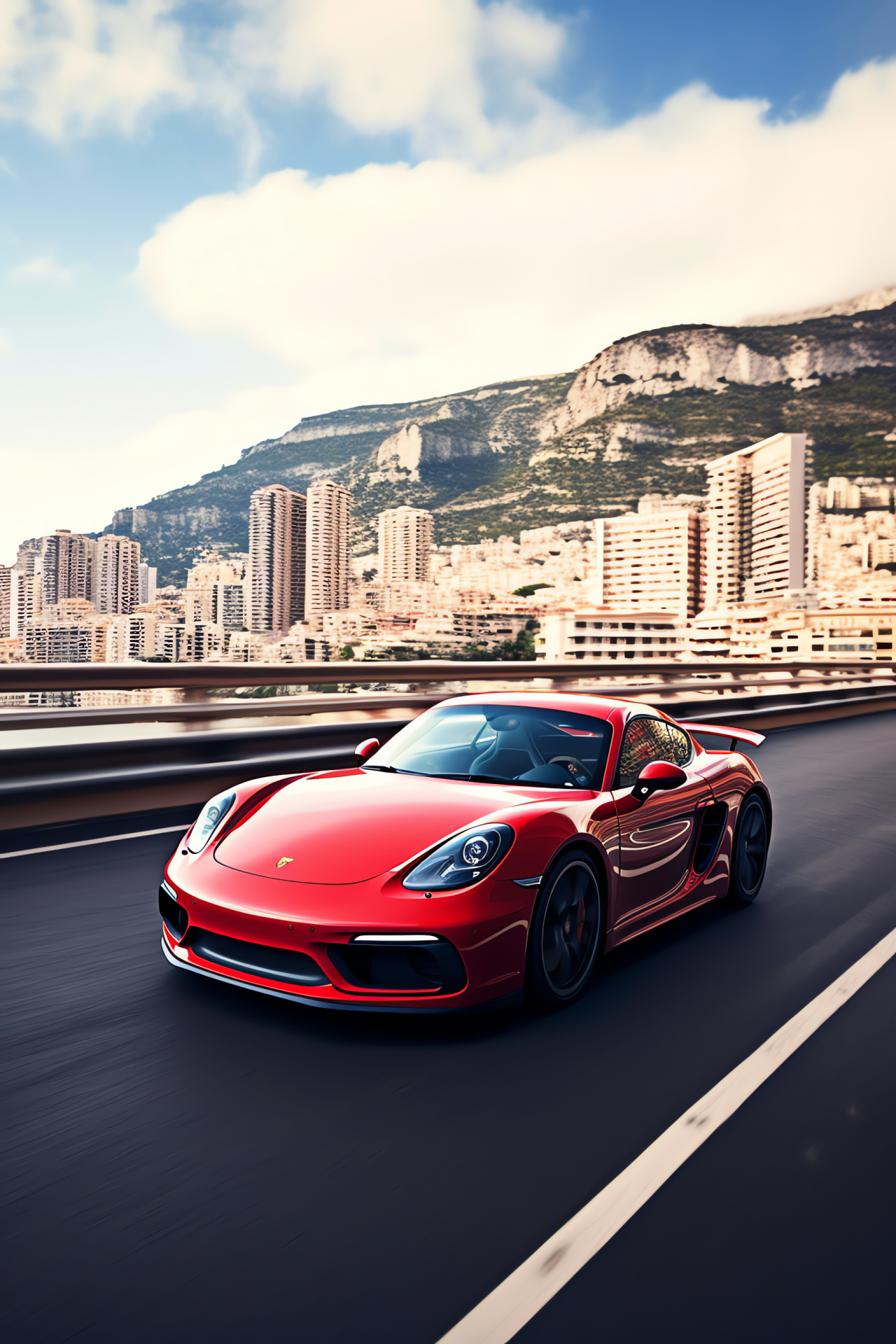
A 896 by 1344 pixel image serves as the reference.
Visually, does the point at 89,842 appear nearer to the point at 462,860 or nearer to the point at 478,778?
the point at 478,778

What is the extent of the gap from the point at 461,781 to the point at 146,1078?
1.87 meters

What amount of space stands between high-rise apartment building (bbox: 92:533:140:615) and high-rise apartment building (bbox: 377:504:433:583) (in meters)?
86.5

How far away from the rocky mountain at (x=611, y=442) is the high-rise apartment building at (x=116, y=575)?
8447 cm

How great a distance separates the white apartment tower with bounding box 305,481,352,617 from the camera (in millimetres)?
143625

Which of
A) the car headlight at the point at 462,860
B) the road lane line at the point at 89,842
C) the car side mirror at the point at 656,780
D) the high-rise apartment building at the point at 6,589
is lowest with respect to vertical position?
the road lane line at the point at 89,842

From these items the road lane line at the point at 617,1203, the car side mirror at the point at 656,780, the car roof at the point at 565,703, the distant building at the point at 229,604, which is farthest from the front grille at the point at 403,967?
the distant building at the point at 229,604

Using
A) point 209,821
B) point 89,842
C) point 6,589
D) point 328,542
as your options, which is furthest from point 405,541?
point 209,821

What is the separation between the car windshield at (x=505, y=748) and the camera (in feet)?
15.3

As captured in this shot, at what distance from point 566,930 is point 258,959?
4.08 ft

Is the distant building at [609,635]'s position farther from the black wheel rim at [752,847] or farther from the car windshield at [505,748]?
the car windshield at [505,748]

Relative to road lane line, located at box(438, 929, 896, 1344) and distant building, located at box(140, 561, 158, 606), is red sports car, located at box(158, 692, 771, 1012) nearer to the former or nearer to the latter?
road lane line, located at box(438, 929, 896, 1344)

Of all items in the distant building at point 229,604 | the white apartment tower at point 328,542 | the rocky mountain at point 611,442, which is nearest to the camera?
the distant building at point 229,604

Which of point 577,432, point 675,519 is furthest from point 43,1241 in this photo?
point 675,519

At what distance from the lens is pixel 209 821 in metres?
4.39
